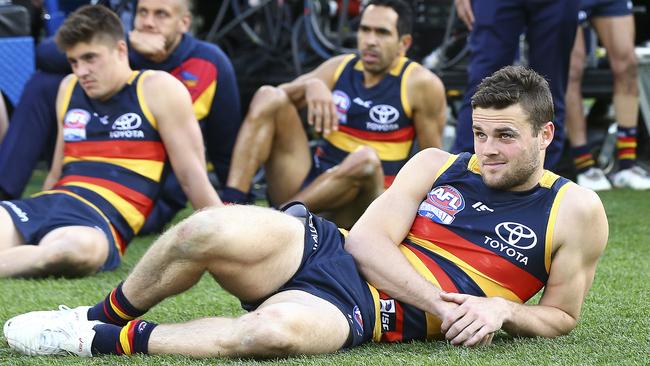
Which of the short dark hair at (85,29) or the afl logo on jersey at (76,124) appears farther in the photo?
the afl logo on jersey at (76,124)

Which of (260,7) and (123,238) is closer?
(123,238)

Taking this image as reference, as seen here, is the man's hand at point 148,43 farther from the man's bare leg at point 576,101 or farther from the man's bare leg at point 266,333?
the man's bare leg at point 266,333

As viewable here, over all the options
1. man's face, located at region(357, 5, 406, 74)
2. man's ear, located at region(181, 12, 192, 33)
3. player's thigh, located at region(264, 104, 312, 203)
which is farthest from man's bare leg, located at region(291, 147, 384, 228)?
man's ear, located at region(181, 12, 192, 33)

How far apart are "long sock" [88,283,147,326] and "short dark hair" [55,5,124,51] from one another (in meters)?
2.15

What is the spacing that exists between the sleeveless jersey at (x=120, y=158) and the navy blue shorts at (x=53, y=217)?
0.08m

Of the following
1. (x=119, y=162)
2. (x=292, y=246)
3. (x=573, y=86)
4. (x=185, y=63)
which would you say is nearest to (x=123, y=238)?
(x=119, y=162)

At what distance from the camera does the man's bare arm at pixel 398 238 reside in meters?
3.64

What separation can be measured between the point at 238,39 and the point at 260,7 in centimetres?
67

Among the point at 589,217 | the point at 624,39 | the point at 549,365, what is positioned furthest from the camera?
the point at 624,39

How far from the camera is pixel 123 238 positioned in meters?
5.53

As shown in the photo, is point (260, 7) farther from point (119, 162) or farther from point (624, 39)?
point (119, 162)

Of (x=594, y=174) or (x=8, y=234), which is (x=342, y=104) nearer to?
Result: (x=8, y=234)

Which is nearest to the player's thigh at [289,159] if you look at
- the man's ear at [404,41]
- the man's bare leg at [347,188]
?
the man's bare leg at [347,188]

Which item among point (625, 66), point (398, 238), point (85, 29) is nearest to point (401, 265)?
point (398, 238)
